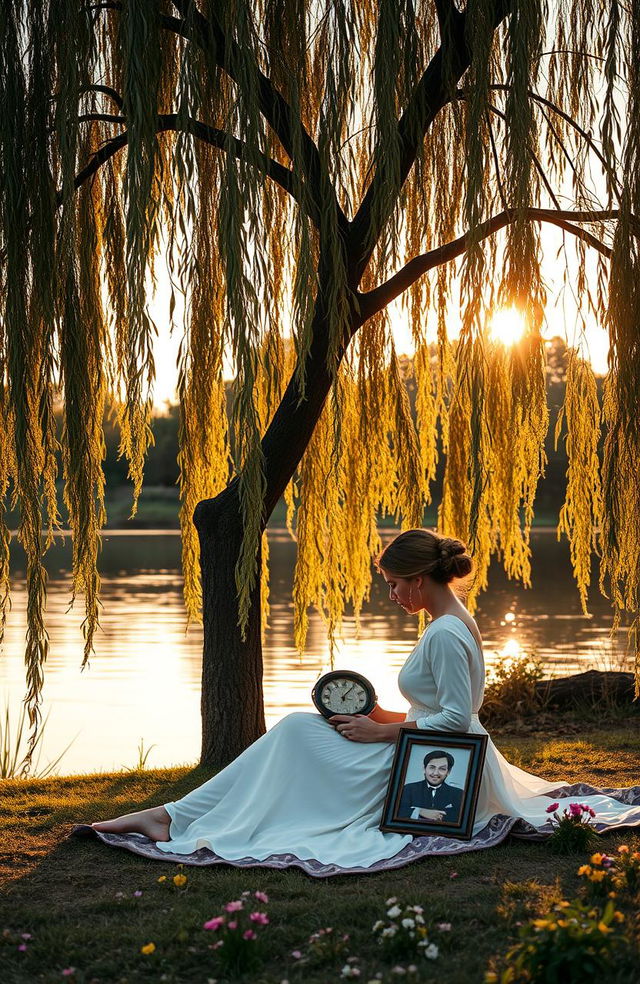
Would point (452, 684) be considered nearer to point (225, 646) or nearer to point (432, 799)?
point (432, 799)

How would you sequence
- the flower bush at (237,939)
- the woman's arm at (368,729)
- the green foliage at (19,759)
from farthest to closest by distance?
the green foliage at (19,759), the woman's arm at (368,729), the flower bush at (237,939)

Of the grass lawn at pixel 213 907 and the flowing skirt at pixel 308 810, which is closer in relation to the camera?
the grass lawn at pixel 213 907

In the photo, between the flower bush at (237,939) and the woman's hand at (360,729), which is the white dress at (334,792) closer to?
the woman's hand at (360,729)

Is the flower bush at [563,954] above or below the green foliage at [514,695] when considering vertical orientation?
above

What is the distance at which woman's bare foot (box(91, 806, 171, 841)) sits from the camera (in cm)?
429

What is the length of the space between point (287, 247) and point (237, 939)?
3.48 meters

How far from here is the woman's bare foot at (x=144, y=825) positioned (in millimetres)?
4293

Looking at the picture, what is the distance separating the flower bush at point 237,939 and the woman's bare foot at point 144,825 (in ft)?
3.47

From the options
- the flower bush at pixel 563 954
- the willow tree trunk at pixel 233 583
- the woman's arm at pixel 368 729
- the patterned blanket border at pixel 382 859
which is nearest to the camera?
the flower bush at pixel 563 954

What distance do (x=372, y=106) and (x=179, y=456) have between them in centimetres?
204

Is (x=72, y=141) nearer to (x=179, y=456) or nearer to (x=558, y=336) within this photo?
(x=179, y=456)

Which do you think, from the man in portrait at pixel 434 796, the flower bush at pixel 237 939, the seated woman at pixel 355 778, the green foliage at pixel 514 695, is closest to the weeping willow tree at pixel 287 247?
the seated woman at pixel 355 778

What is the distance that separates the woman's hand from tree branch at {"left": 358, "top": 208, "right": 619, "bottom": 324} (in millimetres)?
2227

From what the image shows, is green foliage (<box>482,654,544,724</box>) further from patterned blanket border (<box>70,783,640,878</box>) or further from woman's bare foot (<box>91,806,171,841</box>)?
woman's bare foot (<box>91,806,171,841</box>)
